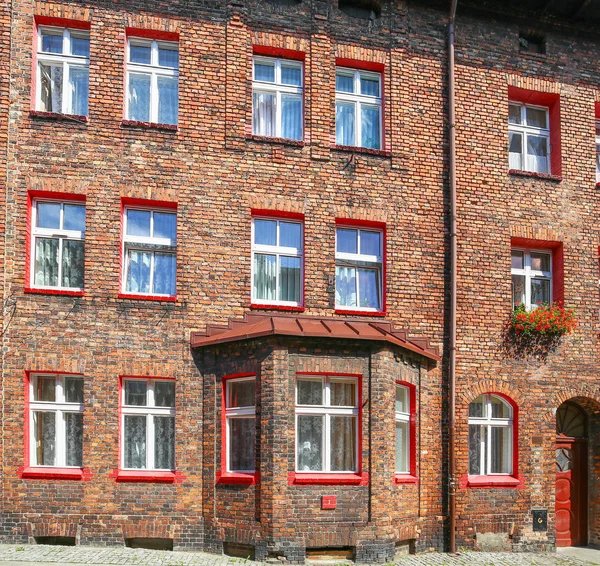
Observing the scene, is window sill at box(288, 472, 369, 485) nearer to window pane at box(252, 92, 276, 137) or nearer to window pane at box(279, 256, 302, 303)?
window pane at box(279, 256, 302, 303)

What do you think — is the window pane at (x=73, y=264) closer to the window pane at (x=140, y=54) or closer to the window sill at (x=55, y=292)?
the window sill at (x=55, y=292)

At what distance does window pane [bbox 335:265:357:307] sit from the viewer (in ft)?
48.3

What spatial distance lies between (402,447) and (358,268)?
3.53 m

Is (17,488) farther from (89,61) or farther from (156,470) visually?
(89,61)

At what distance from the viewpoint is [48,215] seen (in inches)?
545

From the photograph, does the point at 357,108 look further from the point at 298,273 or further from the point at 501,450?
the point at 501,450

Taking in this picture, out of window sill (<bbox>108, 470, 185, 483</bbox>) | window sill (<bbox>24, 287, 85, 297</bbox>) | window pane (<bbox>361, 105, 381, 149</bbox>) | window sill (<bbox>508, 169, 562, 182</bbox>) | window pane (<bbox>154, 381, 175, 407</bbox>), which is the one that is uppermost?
window pane (<bbox>361, 105, 381, 149</bbox>)

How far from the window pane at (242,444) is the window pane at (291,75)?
6761 mm

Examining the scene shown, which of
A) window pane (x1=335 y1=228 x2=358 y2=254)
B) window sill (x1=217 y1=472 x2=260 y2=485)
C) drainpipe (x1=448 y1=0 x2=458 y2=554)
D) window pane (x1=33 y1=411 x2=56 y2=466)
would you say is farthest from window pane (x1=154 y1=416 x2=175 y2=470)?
drainpipe (x1=448 y1=0 x2=458 y2=554)

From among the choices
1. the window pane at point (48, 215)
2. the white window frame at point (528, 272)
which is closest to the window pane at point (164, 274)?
→ the window pane at point (48, 215)

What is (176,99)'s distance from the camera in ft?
47.9

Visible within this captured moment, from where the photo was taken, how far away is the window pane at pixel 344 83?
15453mm

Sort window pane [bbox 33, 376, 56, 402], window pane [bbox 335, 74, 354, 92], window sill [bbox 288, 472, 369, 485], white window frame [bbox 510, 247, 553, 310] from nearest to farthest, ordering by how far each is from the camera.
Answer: window sill [bbox 288, 472, 369, 485] < window pane [bbox 33, 376, 56, 402] < window pane [bbox 335, 74, 354, 92] < white window frame [bbox 510, 247, 553, 310]

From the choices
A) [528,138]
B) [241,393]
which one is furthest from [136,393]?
Result: [528,138]
